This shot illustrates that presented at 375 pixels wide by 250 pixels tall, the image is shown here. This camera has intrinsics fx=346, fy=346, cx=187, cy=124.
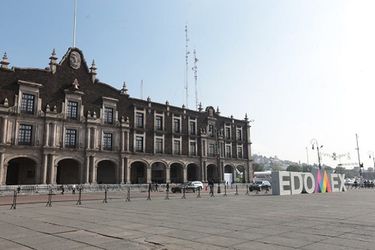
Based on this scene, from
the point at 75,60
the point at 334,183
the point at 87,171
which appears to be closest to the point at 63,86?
the point at 75,60

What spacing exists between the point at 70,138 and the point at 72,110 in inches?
157

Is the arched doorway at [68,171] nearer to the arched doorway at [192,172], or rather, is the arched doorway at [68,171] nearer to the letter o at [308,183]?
the arched doorway at [192,172]

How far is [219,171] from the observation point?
6731 cm

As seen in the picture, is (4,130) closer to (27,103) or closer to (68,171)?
(27,103)

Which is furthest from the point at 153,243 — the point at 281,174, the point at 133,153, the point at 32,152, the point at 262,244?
the point at 133,153

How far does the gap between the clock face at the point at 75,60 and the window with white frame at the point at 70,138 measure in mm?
9206

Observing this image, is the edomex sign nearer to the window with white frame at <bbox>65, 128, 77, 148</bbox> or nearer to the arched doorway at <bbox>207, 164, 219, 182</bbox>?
the arched doorway at <bbox>207, 164, 219, 182</bbox>

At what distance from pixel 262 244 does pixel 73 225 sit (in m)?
6.87

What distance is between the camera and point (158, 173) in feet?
195

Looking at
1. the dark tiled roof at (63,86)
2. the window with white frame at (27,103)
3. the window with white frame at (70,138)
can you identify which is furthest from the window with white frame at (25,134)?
the window with white frame at (70,138)

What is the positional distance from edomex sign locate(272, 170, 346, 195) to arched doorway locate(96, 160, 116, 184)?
27.2 m

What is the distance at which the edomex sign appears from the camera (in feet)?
114

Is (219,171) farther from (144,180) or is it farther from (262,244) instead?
(262,244)

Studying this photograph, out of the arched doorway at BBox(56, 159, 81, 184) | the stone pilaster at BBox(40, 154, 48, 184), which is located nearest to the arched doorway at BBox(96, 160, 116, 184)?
the arched doorway at BBox(56, 159, 81, 184)
